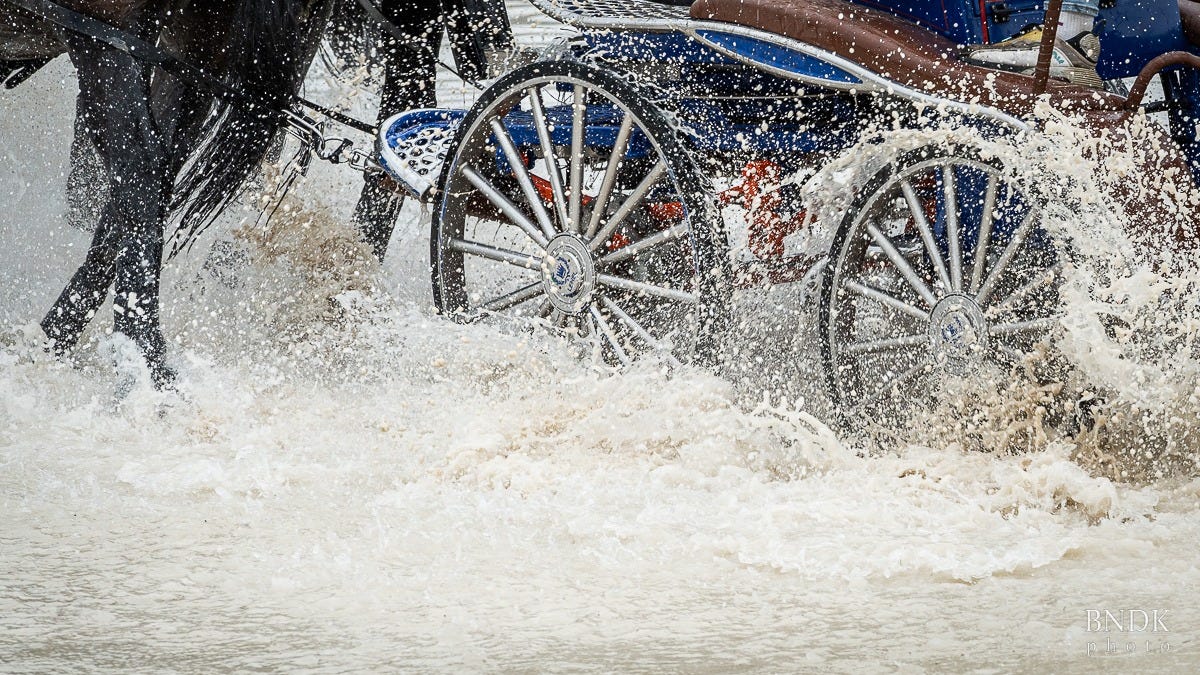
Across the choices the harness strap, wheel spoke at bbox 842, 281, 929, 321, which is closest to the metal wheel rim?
wheel spoke at bbox 842, 281, 929, 321

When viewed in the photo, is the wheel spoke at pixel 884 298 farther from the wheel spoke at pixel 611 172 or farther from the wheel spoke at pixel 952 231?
the wheel spoke at pixel 611 172

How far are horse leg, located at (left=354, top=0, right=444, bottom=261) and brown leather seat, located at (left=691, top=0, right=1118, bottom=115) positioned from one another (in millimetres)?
1500

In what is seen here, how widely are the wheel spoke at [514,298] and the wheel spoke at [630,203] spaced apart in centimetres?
28

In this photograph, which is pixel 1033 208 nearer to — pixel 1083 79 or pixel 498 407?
pixel 1083 79

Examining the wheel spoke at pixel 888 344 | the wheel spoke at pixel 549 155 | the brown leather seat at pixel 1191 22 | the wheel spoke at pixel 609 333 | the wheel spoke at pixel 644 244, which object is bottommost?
→ the wheel spoke at pixel 888 344

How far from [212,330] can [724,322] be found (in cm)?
224

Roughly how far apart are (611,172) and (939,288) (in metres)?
0.87

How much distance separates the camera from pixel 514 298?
12.3 feet

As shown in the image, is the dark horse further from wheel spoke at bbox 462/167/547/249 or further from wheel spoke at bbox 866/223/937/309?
wheel spoke at bbox 866/223/937/309

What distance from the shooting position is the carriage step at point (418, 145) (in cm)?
395

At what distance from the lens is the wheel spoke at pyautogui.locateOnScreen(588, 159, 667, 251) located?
3289mm

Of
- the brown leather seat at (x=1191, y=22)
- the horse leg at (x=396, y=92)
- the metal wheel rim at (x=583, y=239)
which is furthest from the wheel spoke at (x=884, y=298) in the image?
the horse leg at (x=396, y=92)

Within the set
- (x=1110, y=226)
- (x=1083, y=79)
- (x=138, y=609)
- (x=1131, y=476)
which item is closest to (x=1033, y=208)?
(x=1110, y=226)

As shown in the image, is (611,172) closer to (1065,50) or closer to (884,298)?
(884,298)
